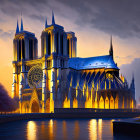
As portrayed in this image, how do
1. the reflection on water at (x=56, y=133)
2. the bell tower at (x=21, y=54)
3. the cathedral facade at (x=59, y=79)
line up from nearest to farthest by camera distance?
the reflection on water at (x=56, y=133) → the cathedral facade at (x=59, y=79) → the bell tower at (x=21, y=54)

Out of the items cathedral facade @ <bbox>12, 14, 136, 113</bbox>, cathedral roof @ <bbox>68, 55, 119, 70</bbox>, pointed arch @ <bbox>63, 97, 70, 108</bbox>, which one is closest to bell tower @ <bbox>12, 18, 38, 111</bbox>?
cathedral facade @ <bbox>12, 14, 136, 113</bbox>

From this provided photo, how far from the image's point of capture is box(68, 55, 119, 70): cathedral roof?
75312 mm

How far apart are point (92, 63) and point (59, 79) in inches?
640

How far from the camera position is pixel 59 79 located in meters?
66.5

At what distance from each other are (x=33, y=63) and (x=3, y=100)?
46.5ft

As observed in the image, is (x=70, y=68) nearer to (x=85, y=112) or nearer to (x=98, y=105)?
(x=98, y=105)

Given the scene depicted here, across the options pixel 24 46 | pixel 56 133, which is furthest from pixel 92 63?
pixel 56 133

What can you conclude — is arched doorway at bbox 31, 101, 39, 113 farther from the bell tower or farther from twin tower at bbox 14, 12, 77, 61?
twin tower at bbox 14, 12, 77, 61

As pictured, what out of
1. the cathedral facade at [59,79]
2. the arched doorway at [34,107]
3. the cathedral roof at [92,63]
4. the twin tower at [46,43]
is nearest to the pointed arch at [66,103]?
the cathedral facade at [59,79]

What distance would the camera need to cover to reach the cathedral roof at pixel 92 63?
75312 millimetres

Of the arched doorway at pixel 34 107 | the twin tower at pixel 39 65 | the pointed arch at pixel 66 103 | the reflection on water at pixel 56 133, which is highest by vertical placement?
the twin tower at pixel 39 65

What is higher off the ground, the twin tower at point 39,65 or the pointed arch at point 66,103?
the twin tower at point 39,65

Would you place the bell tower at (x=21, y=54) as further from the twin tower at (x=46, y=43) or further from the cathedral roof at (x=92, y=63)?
the cathedral roof at (x=92, y=63)

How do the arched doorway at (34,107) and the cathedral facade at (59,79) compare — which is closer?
A: the cathedral facade at (59,79)
